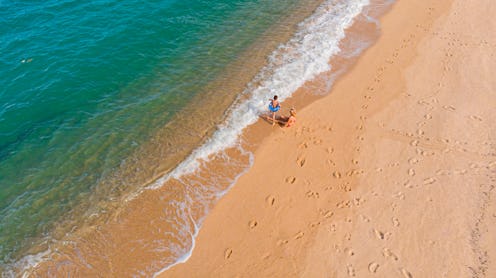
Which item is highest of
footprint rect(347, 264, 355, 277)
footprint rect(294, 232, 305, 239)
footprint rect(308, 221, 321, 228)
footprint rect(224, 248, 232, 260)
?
footprint rect(308, 221, 321, 228)

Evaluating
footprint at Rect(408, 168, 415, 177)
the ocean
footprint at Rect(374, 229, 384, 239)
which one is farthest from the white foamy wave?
footprint at Rect(408, 168, 415, 177)

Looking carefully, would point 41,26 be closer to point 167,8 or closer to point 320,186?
point 167,8

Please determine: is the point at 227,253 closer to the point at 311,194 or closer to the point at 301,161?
the point at 311,194

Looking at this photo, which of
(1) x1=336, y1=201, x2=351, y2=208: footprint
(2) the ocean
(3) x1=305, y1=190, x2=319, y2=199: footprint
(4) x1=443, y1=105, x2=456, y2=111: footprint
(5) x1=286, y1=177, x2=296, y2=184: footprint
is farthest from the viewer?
(4) x1=443, y1=105, x2=456, y2=111: footprint

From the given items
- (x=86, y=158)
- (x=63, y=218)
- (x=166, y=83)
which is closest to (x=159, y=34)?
(x=166, y=83)

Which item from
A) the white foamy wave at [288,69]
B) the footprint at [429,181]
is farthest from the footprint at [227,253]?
the footprint at [429,181]

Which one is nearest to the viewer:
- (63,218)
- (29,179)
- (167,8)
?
(63,218)

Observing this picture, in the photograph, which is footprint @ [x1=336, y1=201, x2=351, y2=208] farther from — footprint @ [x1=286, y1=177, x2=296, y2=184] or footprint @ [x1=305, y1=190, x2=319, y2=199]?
footprint @ [x1=286, y1=177, x2=296, y2=184]

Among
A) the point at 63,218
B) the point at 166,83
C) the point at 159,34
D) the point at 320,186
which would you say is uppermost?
the point at 159,34
